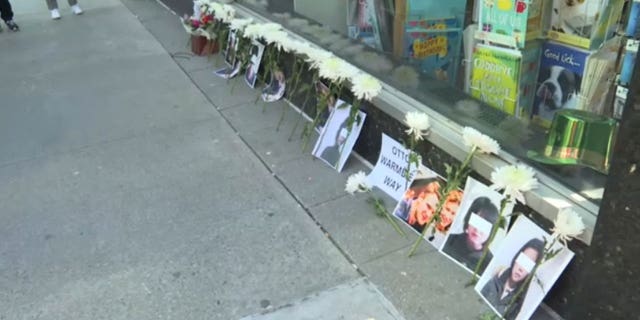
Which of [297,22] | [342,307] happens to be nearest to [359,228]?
[342,307]

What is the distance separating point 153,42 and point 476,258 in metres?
4.85

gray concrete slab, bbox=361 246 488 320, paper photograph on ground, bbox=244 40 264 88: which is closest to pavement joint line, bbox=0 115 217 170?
paper photograph on ground, bbox=244 40 264 88

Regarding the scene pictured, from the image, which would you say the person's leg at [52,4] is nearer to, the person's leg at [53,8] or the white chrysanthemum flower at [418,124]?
the person's leg at [53,8]

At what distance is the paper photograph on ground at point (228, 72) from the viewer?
16.4 ft

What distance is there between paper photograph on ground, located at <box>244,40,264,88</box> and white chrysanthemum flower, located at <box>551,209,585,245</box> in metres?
3.02

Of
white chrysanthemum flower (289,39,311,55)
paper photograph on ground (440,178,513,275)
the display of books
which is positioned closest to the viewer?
paper photograph on ground (440,178,513,275)

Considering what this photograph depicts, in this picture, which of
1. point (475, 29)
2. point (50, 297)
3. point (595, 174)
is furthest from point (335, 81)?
point (50, 297)

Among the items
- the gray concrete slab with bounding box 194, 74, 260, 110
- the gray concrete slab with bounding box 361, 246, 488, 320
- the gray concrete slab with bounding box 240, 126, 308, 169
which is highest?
the gray concrete slab with bounding box 194, 74, 260, 110

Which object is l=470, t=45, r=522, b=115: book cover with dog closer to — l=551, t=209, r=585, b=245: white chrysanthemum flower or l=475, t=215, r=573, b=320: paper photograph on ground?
l=475, t=215, r=573, b=320: paper photograph on ground

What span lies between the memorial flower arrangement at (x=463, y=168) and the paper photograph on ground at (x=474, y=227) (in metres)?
0.05

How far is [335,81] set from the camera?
3396 mm

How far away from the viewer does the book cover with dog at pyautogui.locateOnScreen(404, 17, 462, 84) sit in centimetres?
337

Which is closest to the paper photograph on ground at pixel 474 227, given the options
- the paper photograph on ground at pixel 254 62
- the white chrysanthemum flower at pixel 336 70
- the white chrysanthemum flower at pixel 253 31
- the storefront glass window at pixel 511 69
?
the storefront glass window at pixel 511 69

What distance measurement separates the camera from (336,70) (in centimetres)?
334
